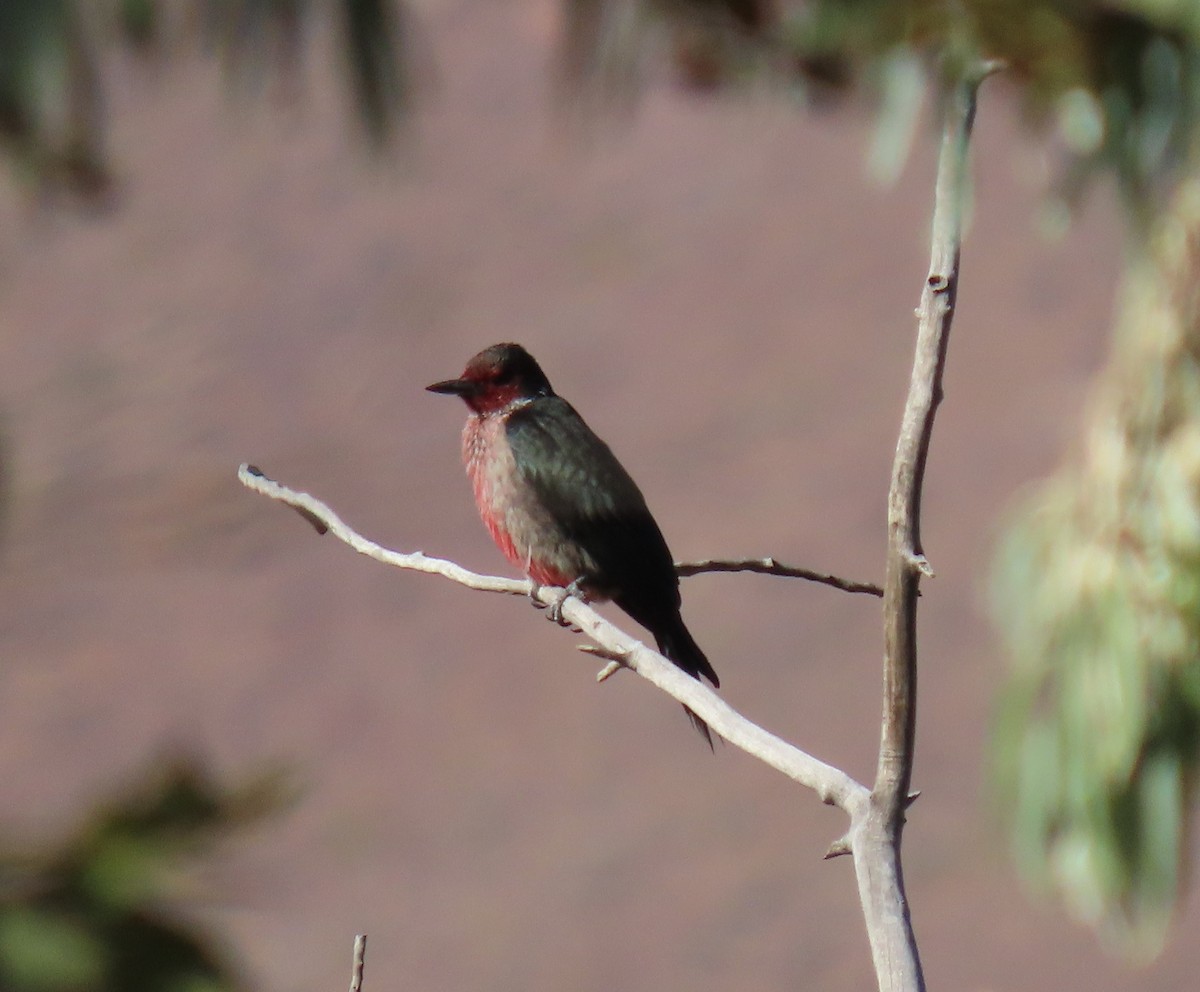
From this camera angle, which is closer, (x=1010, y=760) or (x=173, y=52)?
(x=173, y=52)

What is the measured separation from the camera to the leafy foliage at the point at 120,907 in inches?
107

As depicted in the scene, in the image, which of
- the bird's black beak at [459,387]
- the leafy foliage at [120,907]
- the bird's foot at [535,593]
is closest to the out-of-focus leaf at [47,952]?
the leafy foliage at [120,907]

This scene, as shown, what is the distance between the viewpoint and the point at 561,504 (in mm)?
4641

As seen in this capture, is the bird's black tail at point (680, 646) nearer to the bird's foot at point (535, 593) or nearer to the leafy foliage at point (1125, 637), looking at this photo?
the bird's foot at point (535, 593)

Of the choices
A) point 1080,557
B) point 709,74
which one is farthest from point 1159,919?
point 709,74

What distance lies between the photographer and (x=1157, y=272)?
4.90m

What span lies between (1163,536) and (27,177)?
10.1 ft

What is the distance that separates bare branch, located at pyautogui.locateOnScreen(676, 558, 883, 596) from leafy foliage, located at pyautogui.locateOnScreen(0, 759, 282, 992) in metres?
0.78

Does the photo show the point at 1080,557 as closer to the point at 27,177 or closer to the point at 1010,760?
the point at 1010,760

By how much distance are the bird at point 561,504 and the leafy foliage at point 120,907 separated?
181 centimetres

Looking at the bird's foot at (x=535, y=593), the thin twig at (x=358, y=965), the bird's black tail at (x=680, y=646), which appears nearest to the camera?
the thin twig at (x=358, y=965)

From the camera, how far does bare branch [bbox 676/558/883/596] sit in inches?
99.8

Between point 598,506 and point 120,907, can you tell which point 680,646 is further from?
point 120,907

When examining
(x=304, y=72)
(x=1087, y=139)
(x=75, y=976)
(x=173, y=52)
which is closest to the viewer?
(x=75, y=976)
